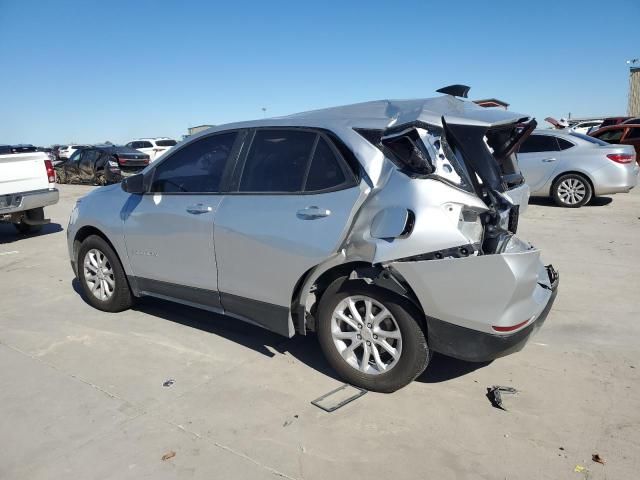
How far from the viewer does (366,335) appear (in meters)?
3.41

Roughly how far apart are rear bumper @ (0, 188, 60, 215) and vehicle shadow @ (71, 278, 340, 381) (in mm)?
4304

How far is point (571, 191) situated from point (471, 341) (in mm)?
8878

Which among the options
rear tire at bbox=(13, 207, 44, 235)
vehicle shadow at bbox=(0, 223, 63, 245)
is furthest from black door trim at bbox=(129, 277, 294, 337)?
vehicle shadow at bbox=(0, 223, 63, 245)

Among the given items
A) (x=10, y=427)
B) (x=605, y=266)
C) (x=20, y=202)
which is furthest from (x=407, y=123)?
(x=20, y=202)

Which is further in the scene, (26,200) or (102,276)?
(26,200)

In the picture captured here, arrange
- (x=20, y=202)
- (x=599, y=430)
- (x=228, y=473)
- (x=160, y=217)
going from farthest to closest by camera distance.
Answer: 1. (x=20, y=202)
2. (x=160, y=217)
3. (x=599, y=430)
4. (x=228, y=473)

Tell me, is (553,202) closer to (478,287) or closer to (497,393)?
(497,393)

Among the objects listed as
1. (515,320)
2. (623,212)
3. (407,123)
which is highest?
(407,123)

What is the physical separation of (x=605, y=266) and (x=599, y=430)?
384 centimetres

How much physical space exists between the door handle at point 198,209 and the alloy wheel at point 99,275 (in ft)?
4.74

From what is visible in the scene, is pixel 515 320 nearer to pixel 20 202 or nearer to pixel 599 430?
pixel 599 430

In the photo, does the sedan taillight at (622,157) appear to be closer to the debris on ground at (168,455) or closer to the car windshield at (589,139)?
the car windshield at (589,139)

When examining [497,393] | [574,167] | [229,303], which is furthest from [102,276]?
[574,167]

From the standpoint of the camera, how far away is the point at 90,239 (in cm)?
513
